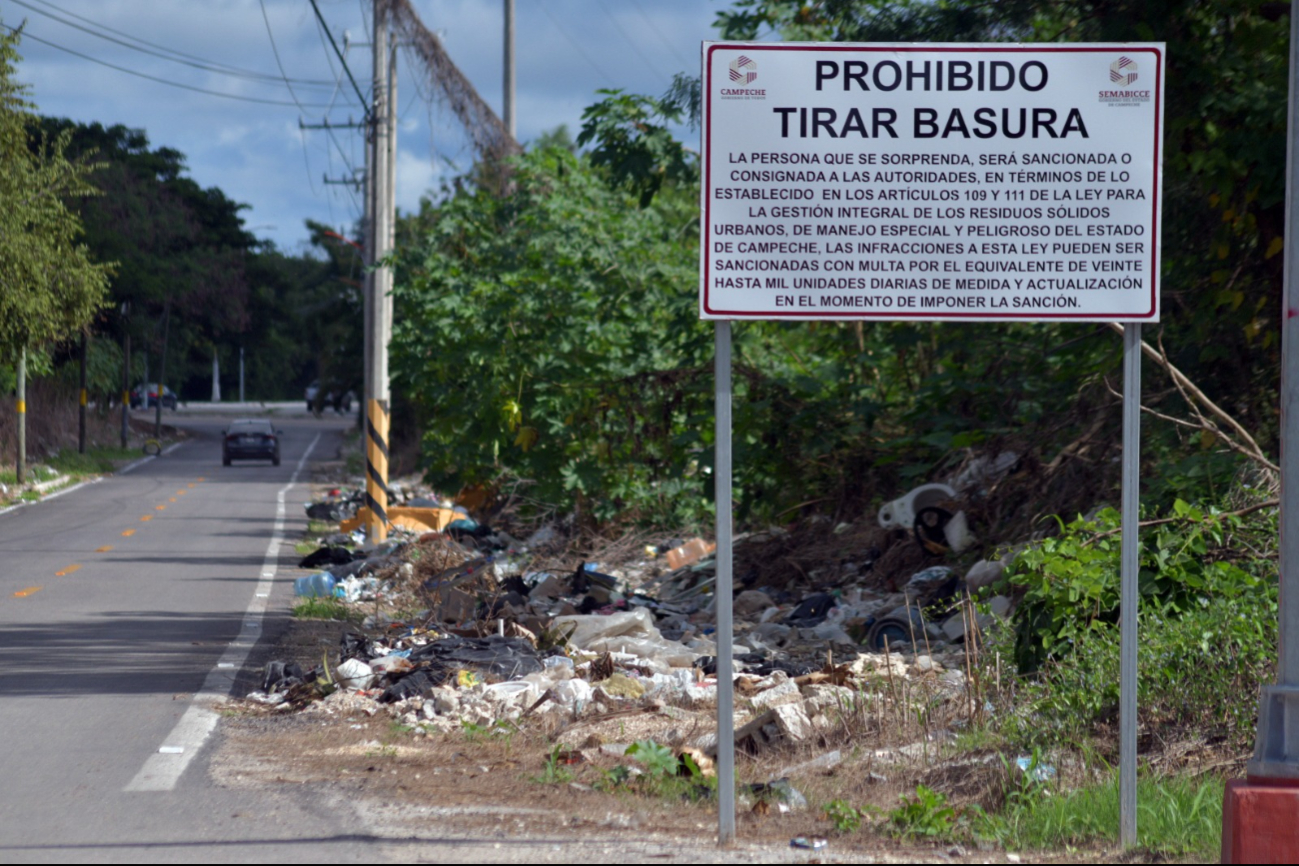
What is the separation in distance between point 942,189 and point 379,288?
49.8 feet

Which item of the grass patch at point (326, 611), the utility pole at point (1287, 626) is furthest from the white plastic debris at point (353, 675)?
the utility pole at point (1287, 626)

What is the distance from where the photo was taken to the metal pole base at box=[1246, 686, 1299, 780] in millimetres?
4605

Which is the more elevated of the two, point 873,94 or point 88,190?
point 88,190

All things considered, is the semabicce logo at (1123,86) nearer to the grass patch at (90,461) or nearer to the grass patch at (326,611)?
the grass patch at (326,611)

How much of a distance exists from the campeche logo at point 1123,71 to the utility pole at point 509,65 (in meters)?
23.2

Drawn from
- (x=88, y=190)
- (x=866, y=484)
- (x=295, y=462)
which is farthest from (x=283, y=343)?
(x=866, y=484)

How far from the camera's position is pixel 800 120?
5.25 meters

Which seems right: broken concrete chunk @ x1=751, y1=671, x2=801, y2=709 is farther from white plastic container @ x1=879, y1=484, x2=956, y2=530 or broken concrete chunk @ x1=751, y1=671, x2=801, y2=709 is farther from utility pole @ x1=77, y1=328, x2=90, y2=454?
utility pole @ x1=77, y1=328, x2=90, y2=454

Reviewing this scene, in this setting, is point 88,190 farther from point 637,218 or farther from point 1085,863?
point 1085,863

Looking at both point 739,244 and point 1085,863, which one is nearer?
point 1085,863

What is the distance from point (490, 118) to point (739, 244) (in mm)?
15857

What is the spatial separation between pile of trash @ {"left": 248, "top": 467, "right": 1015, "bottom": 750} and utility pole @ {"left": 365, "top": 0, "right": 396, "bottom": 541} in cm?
229

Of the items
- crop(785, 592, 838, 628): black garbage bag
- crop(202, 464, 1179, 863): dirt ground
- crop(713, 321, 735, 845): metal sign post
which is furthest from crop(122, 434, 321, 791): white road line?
crop(785, 592, 838, 628): black garbage bag

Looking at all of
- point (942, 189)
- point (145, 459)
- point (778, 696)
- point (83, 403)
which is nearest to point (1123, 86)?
point (942, 189)
